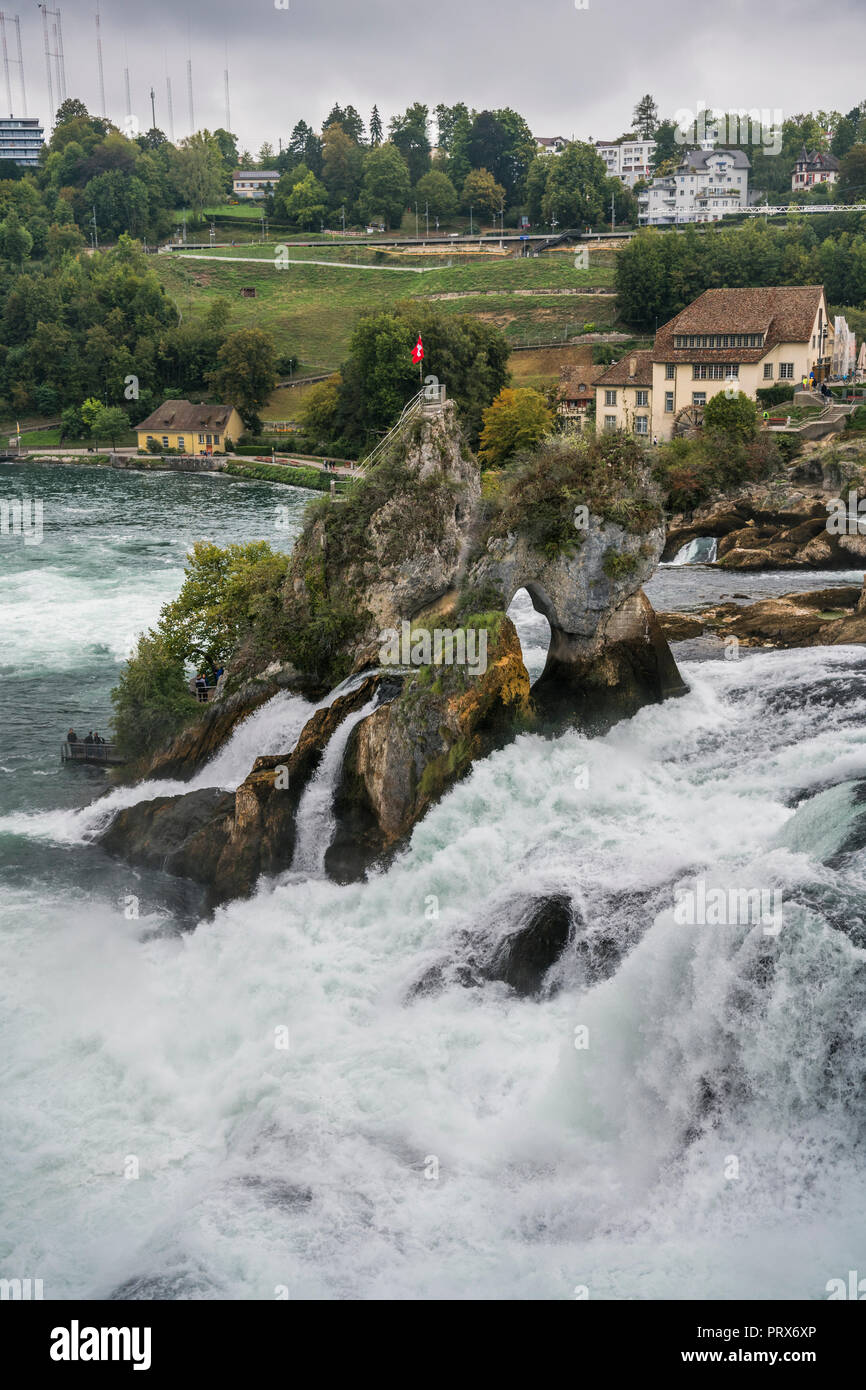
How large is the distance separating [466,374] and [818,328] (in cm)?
2406

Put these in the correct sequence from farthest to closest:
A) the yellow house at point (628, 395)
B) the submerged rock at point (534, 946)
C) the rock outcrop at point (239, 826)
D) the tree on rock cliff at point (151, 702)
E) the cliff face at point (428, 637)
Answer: the yellow house at point (628, 395)
the tree on rock cliff at point (151, 702)
the rock outcrop at point (239, 826)
the cliff face at point (428, 637)
the submerged rock at point (534, 946)

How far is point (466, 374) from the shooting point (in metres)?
88.7

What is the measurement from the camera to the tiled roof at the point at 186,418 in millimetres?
111562

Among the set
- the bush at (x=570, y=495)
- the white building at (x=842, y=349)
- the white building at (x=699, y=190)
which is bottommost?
the bush at (x=570, y=495)

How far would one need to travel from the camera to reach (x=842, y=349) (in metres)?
81.9

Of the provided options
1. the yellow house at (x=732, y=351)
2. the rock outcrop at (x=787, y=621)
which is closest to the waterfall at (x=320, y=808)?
the rock outcrop at (x=787, y=621)

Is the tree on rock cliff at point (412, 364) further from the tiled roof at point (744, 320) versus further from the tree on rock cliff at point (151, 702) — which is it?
the tree on rock cliff at point (151, 702)

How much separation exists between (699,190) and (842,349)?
88596 mm

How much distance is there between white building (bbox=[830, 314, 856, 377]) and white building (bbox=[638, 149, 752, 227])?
261 feet

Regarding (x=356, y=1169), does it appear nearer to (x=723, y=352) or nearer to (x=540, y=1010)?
(x=540, y=1010)

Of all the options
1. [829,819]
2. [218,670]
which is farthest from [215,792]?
[829,819]

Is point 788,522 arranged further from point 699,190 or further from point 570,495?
point 699,190

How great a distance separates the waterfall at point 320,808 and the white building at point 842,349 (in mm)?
60915
